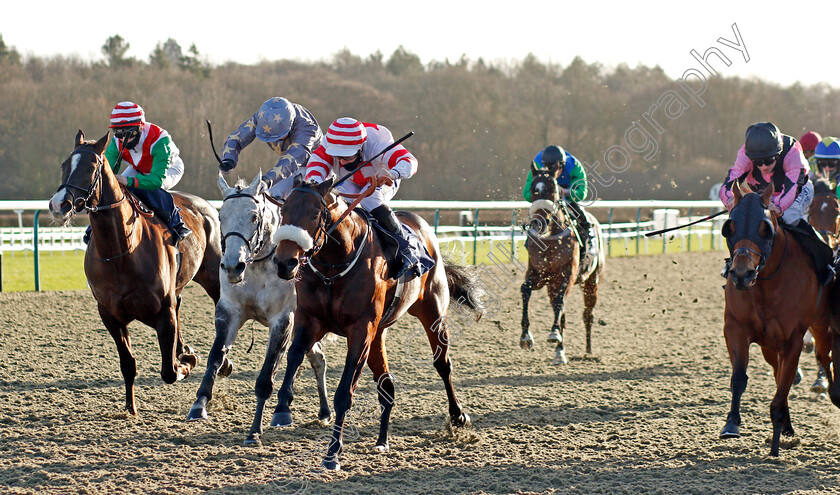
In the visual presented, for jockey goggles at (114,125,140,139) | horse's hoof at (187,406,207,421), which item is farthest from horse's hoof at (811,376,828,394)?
jockey goggles at (114,125,140,139)

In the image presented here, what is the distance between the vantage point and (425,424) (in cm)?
518

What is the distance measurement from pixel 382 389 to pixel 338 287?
781 mm

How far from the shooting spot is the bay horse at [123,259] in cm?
473

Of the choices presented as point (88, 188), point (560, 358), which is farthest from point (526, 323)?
point (88, 188)

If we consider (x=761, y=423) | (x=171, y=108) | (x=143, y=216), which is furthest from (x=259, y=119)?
(x=171, y=108)

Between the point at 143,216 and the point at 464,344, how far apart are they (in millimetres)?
4029

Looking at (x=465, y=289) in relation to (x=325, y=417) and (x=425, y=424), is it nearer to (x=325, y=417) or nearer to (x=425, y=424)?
(x=425, y=424)

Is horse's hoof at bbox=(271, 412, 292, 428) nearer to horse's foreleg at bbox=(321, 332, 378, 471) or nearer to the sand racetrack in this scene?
the sand racetrack

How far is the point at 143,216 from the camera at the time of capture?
5406mm

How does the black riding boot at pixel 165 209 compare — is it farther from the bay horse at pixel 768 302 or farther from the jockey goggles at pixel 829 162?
the jockey goggles at pixel 829 162

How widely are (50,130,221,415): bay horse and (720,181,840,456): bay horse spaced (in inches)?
137

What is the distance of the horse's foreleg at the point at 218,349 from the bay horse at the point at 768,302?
2981 millimetres

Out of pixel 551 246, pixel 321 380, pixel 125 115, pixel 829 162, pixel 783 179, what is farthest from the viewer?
pixel 551 246

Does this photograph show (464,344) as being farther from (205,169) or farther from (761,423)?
(205,169)
